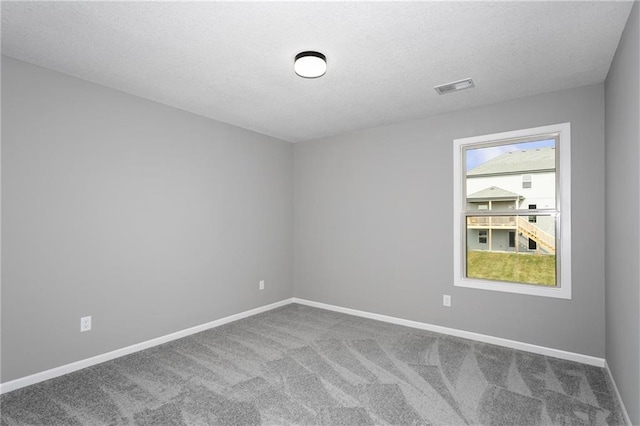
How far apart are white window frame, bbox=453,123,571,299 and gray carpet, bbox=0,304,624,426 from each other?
63 cm

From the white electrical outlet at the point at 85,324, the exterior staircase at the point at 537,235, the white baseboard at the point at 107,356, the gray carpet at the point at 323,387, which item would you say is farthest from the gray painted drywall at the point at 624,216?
the white electrical outlet at the point at 85,324

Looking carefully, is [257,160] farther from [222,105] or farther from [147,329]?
[147,329]

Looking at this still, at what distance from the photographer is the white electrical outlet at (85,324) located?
2.91 meters

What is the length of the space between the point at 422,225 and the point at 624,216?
2.02m

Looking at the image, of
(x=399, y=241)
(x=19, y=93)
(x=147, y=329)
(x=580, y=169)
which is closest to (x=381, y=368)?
(x=399, y=241)

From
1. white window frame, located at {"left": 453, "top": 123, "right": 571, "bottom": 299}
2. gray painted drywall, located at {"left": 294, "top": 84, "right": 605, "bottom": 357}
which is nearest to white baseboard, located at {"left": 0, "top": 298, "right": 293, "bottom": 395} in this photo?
gray painted drywall, located at {"left": 294, "top": 84, "right": 605, "bottom": 357}

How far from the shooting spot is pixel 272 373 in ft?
9.29

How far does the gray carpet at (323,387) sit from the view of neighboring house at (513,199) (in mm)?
1112

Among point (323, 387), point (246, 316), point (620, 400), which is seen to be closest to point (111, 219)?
point (246, 316)

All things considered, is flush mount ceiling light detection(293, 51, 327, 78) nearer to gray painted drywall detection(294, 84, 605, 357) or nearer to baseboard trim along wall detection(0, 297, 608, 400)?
gray painted drywall detection(294, 84, 605, 357)

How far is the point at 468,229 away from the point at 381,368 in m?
1.87

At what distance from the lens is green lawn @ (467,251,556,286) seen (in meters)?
3.33

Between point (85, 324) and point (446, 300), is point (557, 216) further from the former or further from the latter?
point (85, 324)

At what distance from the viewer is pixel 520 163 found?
3480 mm
